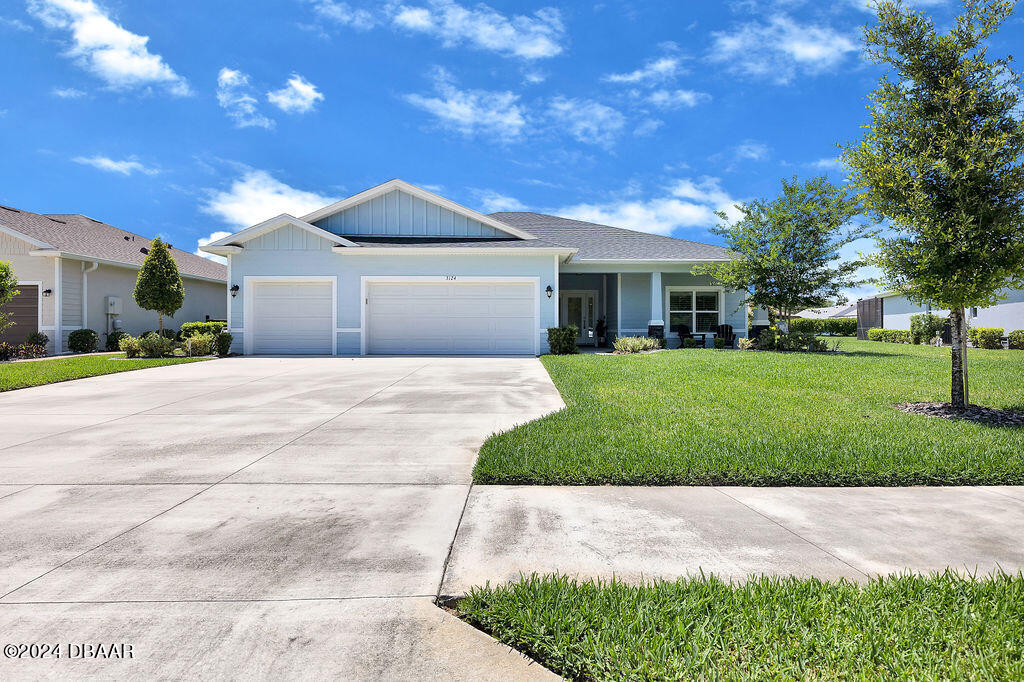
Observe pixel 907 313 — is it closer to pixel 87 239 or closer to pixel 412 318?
pixel 412 318

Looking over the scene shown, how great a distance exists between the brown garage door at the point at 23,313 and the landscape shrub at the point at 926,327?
106 feet

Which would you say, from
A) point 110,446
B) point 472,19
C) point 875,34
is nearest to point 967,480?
point 875,34

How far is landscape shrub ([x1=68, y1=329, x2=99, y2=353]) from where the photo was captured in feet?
55.2

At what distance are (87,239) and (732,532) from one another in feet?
81.5

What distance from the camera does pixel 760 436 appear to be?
4.98 metres

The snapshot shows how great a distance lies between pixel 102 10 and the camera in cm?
1178

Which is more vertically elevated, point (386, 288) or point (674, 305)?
Answer: point (386, 288)

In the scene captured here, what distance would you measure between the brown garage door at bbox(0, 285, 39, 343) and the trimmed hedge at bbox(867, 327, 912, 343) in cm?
3312

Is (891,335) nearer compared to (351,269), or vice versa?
(351,269)

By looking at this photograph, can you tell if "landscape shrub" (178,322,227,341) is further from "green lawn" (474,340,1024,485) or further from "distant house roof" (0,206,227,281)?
"green lawn" (474,340,1024,485)

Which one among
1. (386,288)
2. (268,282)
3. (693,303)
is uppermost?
(268,282)

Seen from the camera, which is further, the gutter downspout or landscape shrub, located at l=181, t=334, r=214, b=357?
the gutter downspout

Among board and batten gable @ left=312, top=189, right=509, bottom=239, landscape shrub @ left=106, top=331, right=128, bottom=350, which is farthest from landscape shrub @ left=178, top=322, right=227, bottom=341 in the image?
board and batten gable @ left=312, top=189, right=509, bottom=239

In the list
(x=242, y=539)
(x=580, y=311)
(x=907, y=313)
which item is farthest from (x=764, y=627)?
(x=907, y=313)
